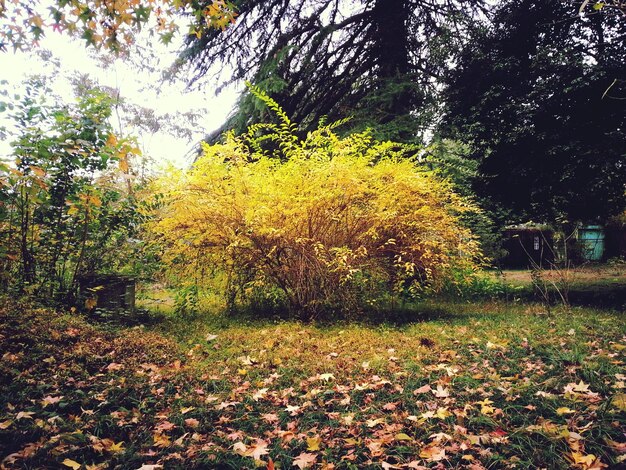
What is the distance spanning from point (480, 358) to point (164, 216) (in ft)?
13.9

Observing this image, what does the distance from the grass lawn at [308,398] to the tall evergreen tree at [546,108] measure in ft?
8.49

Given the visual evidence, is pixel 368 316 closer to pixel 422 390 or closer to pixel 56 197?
pixel 422 390

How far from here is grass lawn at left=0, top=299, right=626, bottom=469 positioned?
6.49 feet

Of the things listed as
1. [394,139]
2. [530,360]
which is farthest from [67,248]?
[394,139]

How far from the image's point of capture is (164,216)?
526cm

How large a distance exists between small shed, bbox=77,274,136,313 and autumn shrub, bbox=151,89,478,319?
61cm

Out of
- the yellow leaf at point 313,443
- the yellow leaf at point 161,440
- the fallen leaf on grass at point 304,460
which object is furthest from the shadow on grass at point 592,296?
the yellow leaf at point 161,440

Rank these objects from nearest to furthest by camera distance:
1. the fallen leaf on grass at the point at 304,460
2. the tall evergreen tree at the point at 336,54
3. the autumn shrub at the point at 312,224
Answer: the fallen leaf on grass at the point at 304,460 < the autumn shrub at the point at 312,224 < the tall evergreen tree at the point at 336,54

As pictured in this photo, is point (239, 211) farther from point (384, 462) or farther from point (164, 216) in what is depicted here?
point (384, 462)

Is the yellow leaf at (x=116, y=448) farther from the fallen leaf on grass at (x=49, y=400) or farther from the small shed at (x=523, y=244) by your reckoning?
the small shed at (x=523, y=244)

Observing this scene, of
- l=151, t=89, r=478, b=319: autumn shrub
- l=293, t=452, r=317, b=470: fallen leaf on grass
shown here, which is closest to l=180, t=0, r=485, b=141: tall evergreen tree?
l=151, t=89, r=478, b=319: autumn shrub

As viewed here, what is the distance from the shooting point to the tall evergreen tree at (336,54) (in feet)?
28.0

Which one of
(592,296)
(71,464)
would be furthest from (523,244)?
(71,464)

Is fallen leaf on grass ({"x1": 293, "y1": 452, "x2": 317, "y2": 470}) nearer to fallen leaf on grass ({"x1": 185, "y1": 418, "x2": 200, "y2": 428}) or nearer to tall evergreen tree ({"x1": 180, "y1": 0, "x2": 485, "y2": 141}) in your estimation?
fallen leaf on grass ({"x1": 185, "y1": 418, "x2": 200, "y2": 428})
